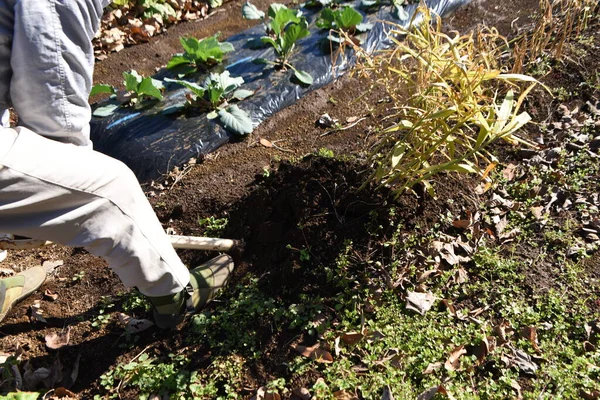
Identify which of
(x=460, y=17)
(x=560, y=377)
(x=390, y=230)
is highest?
(x=460, y=17)

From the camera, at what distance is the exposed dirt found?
2.51 meters

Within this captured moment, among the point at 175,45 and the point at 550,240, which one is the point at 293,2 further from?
the point at 550,240

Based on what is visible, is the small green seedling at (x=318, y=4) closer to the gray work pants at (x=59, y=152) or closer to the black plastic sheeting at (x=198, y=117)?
the black plastic sheeting at (x=198, y=117)

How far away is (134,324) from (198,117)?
1.64 meters

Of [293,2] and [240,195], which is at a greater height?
[293,2]

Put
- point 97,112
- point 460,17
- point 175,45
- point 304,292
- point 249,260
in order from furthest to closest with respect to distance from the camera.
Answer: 1. point 175,45
2. point 460,17
3. point 97,112
4. point 249,260
5. point 304,292

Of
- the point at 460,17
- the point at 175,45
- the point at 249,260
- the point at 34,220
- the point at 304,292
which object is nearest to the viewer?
the point at 34,220

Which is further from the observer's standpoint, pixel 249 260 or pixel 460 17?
pixel 460 17

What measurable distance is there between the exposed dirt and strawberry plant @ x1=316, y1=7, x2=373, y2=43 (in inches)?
43.4

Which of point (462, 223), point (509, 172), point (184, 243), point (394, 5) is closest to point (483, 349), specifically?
point (462, 223)

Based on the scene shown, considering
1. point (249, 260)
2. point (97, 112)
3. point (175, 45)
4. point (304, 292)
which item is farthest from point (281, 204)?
point (175, 45)

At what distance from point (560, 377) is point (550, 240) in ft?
2.58

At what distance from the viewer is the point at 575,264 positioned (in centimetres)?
261

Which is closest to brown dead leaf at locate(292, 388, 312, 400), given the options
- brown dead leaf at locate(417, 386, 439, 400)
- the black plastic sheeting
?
brown dead leaf at locate(417, 386, 439, 400)
